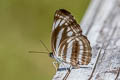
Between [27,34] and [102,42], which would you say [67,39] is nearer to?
[102,42]

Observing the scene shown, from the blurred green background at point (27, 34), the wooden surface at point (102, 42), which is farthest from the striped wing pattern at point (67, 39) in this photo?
the blurred green background at point (27, 34)

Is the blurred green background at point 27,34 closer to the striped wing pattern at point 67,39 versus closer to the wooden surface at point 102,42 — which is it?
the striped wing pattern at point 67,39

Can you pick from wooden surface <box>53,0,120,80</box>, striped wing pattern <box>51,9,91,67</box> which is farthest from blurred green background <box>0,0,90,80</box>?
wooden surface <box>53,0,120,80</box>

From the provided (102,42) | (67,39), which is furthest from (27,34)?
(102,42)

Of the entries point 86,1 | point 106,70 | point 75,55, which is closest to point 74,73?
point 106,70

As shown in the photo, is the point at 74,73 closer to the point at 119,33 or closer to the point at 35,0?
the point at 119,33

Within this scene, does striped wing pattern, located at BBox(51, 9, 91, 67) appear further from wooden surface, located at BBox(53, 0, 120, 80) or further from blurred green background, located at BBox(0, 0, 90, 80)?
blurred green background, located at BBox(0, 0, 90, 80)
